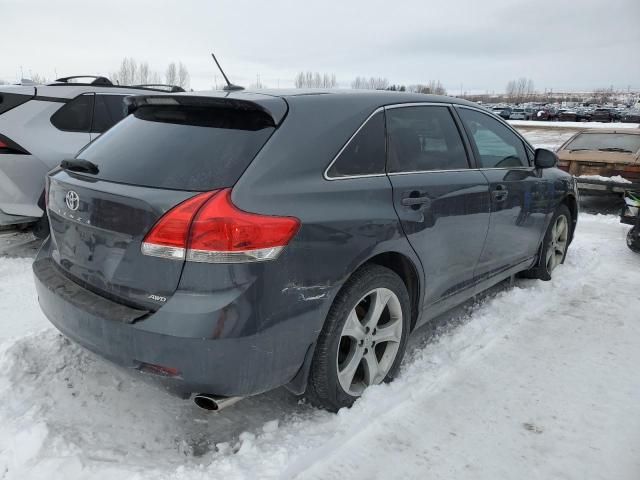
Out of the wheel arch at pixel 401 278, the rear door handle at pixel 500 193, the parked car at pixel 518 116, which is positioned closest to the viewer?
the wheel arch at pixel 401 278

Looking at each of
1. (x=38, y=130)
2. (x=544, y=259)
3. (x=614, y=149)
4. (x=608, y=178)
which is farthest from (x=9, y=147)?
(x=614, y=149)

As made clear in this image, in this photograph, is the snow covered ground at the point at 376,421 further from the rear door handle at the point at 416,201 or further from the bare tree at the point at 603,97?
the bare tree at the point at 603,97

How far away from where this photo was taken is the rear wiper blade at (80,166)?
2.58 metres

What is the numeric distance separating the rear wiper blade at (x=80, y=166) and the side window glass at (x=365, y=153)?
1169mm

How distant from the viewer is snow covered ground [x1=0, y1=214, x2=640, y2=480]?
7.69 ft

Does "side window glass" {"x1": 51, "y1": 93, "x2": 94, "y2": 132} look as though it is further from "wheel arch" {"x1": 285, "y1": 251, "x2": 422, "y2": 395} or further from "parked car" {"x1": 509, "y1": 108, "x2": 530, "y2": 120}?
"parked car" {"x1": 509, "y1": 108, "x2": 530, "y2": 120}

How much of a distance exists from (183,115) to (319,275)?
107 centimetres

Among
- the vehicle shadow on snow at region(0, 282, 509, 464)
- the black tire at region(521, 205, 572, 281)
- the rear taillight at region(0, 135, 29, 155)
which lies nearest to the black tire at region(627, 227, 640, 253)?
the black tire at region(521, 205, 572, 281)

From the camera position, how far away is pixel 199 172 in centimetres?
228

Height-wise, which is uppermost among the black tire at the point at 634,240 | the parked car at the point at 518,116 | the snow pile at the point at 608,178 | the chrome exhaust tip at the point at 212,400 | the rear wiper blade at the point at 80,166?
the parked car at the point at 518,116

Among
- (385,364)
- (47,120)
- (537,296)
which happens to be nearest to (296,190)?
(385,364)

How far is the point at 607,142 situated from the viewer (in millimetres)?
9234

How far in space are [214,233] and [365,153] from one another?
101cm

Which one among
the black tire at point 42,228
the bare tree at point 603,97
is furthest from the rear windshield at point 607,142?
the bare tree at point 603,97
